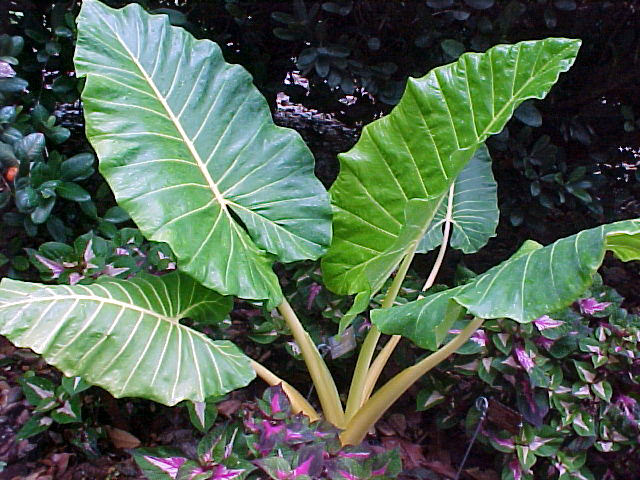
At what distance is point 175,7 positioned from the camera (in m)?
2.08

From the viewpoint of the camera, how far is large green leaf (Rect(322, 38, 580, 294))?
120 cm

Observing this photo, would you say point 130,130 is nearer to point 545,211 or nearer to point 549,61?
point 549,61

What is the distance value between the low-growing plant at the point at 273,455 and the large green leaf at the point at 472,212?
23.3 inches

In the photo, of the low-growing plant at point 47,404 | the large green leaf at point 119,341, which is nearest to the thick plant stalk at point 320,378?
the large green leaf at point 119,341

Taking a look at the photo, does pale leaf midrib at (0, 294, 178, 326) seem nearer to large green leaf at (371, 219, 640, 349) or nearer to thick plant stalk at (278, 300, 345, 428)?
thick plant stalk at (278, 300, 345, 428)

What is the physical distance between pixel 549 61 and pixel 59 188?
136cm

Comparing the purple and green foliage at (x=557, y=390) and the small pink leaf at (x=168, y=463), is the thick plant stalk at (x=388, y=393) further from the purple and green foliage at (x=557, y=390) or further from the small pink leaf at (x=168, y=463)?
the small pink leaf at (x=168, y=463)

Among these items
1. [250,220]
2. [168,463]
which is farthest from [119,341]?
[250,220]

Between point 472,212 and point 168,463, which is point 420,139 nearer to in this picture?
point 472,212

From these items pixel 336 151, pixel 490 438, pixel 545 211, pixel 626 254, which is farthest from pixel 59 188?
pixel 545 211

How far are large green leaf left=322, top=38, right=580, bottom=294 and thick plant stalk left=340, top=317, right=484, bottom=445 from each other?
0.68ft

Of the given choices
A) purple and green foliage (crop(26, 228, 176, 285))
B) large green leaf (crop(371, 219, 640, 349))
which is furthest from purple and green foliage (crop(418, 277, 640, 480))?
purple and green foliage (crop(26, 228, 176, 285))

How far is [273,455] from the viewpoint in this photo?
1.07 metres

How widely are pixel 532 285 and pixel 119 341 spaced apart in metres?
0.73
